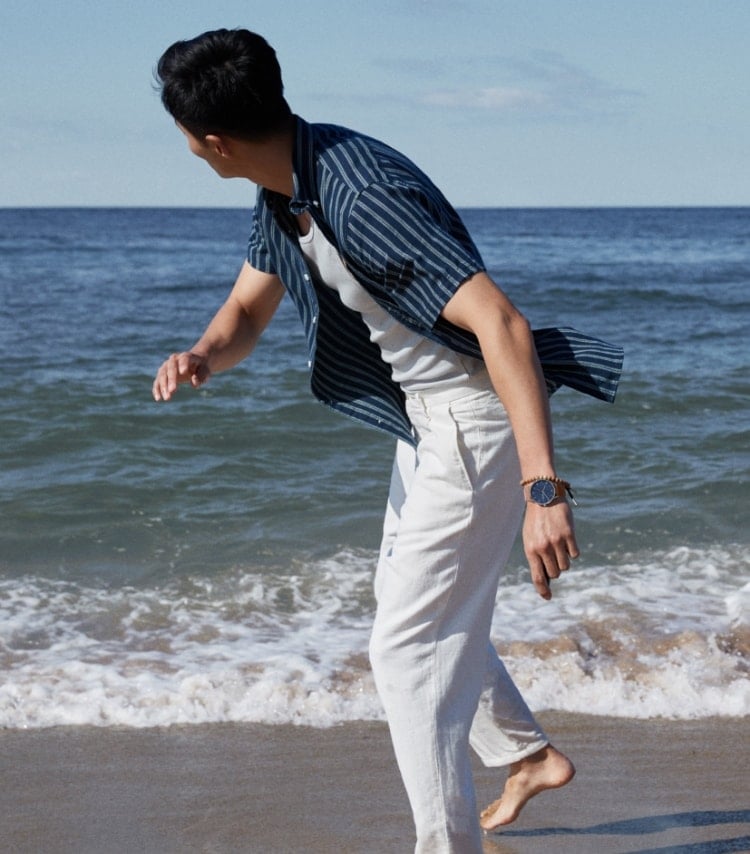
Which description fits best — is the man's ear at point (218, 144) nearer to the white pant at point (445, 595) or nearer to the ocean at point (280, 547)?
the white pant at point (445, 595)

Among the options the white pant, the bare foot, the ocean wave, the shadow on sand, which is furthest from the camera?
the ocean wave

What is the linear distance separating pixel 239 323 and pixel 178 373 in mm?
304

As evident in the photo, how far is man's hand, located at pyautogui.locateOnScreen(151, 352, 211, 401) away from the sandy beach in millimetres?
1141

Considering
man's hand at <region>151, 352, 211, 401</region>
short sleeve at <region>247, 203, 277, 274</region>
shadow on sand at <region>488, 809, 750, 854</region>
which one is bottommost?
shadow on sand at <region>488, 809, 750, 854</region>

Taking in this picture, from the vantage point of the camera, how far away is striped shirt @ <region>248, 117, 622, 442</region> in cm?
204

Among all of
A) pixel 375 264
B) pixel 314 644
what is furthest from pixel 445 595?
pixel 314 644

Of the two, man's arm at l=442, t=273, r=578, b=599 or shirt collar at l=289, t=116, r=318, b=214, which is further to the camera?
shirt collar at l=289, t=116, r=318, b=214

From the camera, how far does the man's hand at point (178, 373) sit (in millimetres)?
2543

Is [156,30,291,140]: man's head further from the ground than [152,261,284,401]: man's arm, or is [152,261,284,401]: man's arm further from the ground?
[156,30,291,140]: man's head

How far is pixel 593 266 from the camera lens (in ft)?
93.7

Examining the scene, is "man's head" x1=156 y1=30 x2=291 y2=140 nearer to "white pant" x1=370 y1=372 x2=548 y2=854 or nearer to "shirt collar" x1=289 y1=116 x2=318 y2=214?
"shirt collar" x1=289 y1=116 x2=318 y2=214

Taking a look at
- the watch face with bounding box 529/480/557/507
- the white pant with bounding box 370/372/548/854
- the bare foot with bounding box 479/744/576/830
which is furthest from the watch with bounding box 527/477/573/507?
the bare foot with bounding box 479/744/576/830

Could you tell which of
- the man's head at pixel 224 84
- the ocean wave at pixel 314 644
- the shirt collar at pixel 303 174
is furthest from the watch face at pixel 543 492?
the ocean wave at pixel 314 644

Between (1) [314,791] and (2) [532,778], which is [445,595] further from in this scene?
(1) [314,791]
